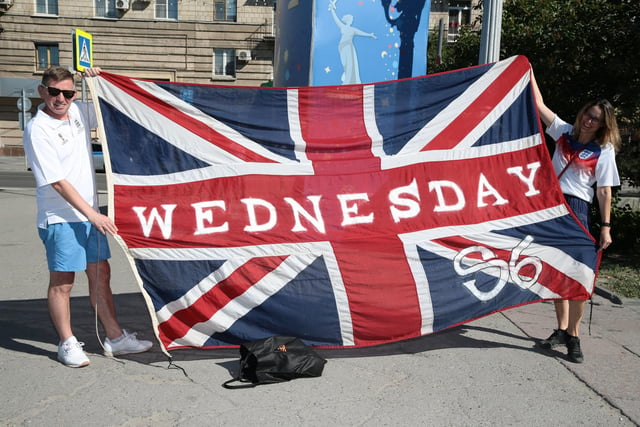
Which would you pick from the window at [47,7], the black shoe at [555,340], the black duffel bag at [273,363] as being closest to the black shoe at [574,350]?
the black shoe at [555,340]

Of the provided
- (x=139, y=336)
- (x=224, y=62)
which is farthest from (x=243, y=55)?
(x=139, y=336)

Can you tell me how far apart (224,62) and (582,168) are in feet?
85.7

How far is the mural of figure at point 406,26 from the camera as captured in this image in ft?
19.7

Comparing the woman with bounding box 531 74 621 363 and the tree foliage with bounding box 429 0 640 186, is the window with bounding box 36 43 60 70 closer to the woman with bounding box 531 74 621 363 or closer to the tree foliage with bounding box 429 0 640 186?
the tree foliage with bounding box 429 0 640 186

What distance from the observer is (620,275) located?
6.85 m

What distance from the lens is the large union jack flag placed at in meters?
3.90

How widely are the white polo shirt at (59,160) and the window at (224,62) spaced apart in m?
25.4

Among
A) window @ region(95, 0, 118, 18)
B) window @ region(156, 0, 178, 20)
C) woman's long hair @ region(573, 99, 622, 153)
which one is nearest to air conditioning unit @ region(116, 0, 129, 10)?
window @ region(95, 0, 118, 18)

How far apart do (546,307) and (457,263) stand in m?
1.87

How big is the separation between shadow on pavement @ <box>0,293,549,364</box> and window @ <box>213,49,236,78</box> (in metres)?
24.5

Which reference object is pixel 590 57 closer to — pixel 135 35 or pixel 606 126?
pixel 606 126

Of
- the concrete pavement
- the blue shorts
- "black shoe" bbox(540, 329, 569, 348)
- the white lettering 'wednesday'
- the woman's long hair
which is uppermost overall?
the woman's long hair

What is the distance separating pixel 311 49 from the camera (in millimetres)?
5805

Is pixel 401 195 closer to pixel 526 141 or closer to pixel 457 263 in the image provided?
pixel 457 263
